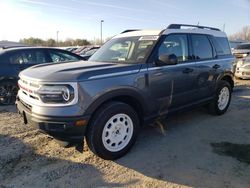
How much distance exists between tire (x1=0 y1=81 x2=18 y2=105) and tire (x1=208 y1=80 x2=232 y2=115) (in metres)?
5.24

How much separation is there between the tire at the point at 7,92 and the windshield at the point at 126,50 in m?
3.55

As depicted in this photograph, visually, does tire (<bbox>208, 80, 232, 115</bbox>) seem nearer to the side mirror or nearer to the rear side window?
the rear side window

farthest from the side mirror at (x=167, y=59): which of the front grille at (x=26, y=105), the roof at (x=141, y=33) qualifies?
the front grille at (x=26, y=105)

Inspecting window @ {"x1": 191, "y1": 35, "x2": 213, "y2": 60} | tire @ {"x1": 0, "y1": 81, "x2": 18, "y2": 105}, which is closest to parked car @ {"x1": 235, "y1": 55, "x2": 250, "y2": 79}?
window @ {"x1": 191, "y1": 35, "x2": 213, "y2": 60}

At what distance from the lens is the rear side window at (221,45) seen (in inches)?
236

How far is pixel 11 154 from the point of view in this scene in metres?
4.18

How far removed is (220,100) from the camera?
632 centimetres

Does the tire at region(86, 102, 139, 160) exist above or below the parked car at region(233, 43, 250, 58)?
below

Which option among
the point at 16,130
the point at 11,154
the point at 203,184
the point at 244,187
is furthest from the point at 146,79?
the point at 16,130

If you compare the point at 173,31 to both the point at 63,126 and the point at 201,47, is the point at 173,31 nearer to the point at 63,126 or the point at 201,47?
the point at 201,47

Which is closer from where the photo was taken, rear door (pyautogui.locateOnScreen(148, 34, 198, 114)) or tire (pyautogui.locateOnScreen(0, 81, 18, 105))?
rear door (pyautogui.locateOnScreen(148, 34, 198, 114))

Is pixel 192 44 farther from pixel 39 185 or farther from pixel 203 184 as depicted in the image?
pixel 39 185

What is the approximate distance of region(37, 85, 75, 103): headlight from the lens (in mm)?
3459

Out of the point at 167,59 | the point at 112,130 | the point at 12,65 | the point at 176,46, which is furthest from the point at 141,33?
the point at 12,65
